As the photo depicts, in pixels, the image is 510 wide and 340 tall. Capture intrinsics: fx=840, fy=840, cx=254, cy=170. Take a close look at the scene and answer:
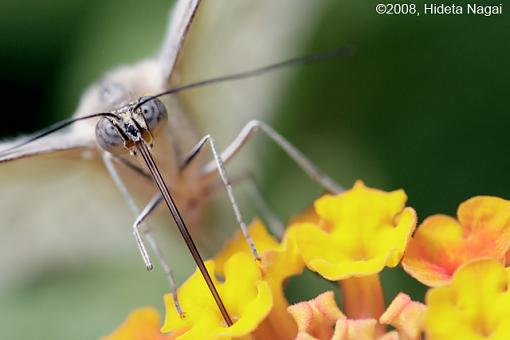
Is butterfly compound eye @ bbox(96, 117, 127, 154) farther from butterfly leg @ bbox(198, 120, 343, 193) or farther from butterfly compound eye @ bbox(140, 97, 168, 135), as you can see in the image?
butterfly leg @ bbox(198, 120, 343, 193)

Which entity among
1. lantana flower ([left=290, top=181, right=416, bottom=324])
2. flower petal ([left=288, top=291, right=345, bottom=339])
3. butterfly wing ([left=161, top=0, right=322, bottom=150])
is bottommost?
flower petal ([left=288, top=291, right=345, bottom=339])

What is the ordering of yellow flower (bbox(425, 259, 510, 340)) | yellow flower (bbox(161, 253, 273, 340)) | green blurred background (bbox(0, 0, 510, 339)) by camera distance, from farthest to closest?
1. green blurred background (bbox(0, 0, 510, 339))
2. yellow flower (bbox(161, 253, 273, 340))
3. yellow flower (bbox(425, 259, 510, 340))

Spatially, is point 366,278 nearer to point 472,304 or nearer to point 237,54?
point 472,304

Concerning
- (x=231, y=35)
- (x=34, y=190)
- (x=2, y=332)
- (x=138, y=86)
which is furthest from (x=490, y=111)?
(x=2, y=332)

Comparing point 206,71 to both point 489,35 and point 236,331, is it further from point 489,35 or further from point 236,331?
point 236,331

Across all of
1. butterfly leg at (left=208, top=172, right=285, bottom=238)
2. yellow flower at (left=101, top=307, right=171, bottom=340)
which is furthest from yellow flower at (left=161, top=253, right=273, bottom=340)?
butterfly leg at (left=208, top=172, right=285, bottom=238)

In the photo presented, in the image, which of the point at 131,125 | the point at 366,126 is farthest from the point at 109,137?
the point at 366,126
